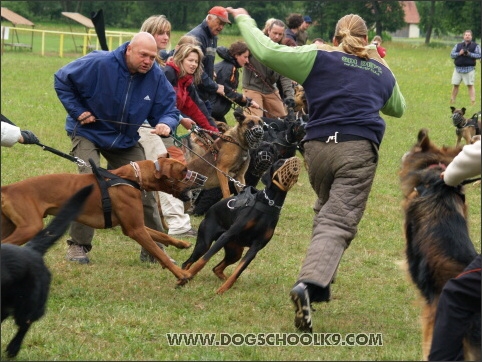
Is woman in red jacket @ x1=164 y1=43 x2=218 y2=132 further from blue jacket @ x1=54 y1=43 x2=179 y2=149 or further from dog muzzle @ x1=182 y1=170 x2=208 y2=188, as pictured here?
dog muzzle @ x1=182 y1=170 x2=208 y2=188

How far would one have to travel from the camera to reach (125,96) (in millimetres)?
6953

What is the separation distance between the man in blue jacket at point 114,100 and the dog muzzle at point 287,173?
110 cm

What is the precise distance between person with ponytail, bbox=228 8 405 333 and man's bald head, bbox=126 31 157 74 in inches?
46.1

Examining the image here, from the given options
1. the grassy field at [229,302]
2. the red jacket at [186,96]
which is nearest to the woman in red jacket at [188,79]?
the red jacket at [186,96]

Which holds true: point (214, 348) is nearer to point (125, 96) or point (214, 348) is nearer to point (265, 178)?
point (265, 178)

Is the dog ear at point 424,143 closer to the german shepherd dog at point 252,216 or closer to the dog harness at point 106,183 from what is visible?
the german shepherd dog at point 252,216

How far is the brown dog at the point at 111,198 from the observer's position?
6070mm

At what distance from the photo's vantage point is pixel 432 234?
4.73 meters

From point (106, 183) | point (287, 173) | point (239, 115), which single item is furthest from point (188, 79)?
point (287, 173)

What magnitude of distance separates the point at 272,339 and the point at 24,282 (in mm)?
1720

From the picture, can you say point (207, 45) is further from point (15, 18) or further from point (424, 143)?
point (15, 18)

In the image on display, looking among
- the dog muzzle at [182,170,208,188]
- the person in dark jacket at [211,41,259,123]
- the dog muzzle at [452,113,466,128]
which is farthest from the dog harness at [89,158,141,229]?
the dog muzzle at [452,113,466,128]

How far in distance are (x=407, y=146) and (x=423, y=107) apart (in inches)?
280

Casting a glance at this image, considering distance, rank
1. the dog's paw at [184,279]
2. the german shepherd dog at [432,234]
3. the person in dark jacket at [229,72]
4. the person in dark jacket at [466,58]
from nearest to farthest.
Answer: the german shepherd dog at [432,234] → the dog's paw at [184,279] → the person in dark jacket at [229,72] → the person in dark jacket at [466,58]
